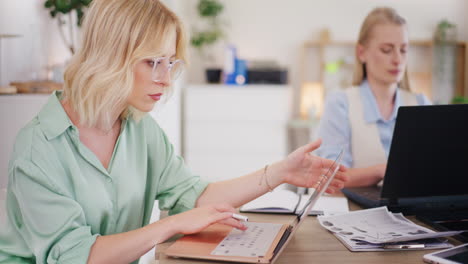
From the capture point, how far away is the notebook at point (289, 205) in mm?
1526

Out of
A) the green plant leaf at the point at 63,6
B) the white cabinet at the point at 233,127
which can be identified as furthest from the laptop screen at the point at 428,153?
the white cabinet at the point at 233,127

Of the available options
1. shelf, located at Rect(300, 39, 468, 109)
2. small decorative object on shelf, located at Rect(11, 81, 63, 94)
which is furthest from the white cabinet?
small decorative object on shelf, located at Rect(11, 81, 63, 94)

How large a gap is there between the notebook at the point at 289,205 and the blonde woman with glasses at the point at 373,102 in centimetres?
41

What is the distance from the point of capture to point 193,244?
116 centimetres

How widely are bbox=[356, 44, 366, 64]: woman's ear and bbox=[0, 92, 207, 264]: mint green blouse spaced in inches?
40.7

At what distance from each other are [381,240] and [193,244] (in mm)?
421

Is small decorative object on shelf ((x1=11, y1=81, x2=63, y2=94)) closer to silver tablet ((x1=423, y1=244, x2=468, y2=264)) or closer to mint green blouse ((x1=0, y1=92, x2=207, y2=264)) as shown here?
mint green blouse ((x1=0, y1=92, x2=207, y2=264))

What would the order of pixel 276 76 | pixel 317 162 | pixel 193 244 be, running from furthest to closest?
1. pixel 276 76
2. pixel 317 162
3. pixel 193 244

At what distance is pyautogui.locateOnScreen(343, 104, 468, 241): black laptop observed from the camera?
1334mm

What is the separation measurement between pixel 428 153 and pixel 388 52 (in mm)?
833

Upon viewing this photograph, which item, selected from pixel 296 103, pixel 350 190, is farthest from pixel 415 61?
pixel 350 190

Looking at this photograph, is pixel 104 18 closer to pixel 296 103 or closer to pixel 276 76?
pixel 276 76

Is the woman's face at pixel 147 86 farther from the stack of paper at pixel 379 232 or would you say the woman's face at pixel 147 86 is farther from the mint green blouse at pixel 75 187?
the stack of paper at pixel 379 232

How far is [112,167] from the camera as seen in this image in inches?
54.5
